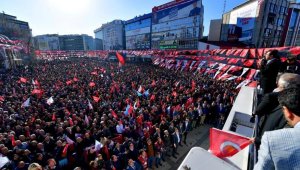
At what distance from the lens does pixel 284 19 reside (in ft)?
A: 128

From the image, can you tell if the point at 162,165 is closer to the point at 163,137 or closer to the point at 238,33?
the point at 163,137

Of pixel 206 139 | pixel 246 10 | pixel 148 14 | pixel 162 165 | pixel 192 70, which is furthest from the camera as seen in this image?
pixel 148 14

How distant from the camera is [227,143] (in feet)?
9.12

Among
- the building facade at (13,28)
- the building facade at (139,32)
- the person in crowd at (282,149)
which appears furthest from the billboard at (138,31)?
the person in crowd at (282,149)

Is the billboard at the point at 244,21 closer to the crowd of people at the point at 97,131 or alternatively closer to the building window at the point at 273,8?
the building window at the point at 273,8

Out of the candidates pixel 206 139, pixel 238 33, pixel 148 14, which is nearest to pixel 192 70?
pixel 206 139

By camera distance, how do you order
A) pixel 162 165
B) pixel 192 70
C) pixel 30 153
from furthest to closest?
pixel 192 70, pixel 162 165, pixel 30 153

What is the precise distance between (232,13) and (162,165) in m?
44.7

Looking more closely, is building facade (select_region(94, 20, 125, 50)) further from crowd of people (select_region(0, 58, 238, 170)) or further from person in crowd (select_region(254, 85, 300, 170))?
person in crowd (select_region(254, 85, 300, 170))

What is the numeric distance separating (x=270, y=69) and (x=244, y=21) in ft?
129

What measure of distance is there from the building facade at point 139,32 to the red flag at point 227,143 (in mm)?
62563

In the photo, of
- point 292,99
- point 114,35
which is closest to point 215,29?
point 292,99

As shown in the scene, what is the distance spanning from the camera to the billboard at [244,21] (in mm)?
34844

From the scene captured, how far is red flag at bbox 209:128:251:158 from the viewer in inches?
107
